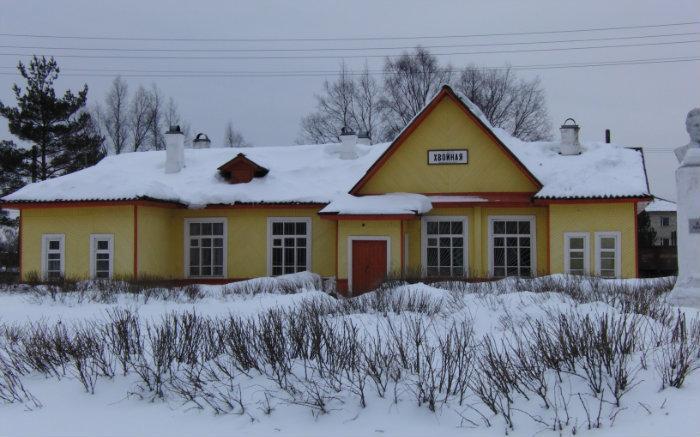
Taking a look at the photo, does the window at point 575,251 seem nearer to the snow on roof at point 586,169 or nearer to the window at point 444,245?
the snow on roof at point 586,169

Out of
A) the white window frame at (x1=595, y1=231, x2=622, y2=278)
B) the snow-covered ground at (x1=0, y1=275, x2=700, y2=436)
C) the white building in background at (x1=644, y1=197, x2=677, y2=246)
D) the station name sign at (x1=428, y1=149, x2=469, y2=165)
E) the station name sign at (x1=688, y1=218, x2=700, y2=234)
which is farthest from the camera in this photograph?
the white building in background at (x1=644, y1=197, x2=677, y2=246)

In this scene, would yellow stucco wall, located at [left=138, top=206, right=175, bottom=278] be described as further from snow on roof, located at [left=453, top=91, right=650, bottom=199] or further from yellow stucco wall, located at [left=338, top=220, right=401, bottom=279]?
snow on roof, located at [left=453, top=91, right=650, bottom=199]

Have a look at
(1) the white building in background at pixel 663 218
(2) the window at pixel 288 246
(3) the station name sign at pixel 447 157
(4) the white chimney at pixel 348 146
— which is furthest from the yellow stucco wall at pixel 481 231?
(1) the white building in background at pixel 663 218

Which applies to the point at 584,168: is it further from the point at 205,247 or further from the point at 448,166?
the point at 205,247

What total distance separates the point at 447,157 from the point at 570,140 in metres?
4.31

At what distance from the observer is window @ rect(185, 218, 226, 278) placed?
22672mm

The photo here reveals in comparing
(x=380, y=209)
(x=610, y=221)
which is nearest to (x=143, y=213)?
(x=380, y=209)

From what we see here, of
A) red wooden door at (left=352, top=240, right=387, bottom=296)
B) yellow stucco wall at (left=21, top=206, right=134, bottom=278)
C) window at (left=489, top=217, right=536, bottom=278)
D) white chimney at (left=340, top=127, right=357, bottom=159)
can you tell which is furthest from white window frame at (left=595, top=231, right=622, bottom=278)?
yellow stucco wall at (left=21, top=206, right=134, bottom=278)

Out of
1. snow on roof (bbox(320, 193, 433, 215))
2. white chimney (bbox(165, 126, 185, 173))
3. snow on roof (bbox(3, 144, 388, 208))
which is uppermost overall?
white chimney (bbox(165, 126, 185, 173))

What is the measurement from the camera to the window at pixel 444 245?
2086 cm

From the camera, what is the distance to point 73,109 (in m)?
37.8

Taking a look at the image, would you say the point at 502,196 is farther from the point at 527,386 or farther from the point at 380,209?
the point at 527,386

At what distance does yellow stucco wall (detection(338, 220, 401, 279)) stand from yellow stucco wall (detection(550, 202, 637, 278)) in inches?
169

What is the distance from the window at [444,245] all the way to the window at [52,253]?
36.3 feet
